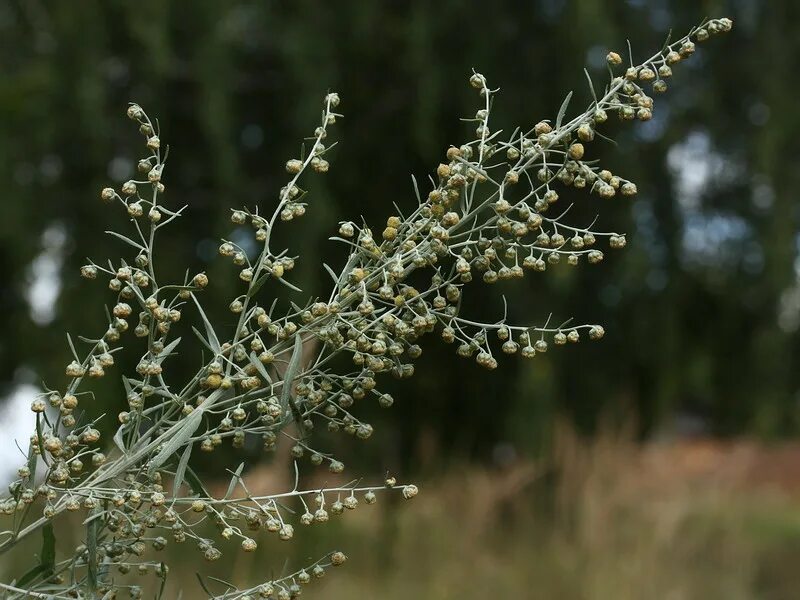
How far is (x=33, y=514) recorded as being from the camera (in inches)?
135

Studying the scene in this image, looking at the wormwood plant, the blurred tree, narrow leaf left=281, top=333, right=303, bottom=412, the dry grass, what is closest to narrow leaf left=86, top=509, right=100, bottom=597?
the wormwood plant

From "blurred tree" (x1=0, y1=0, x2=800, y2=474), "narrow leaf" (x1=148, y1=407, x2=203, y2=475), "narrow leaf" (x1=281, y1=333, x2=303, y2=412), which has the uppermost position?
"blurred tree" (x1=0, y1=0, x2=800, y2=474)

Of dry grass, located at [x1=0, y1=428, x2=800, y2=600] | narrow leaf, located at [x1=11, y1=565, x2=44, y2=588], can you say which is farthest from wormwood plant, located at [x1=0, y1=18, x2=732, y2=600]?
dry grass, located at [x1=0, y1=428, x2=800, y2=600]

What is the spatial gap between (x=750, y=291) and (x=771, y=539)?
8.75ft

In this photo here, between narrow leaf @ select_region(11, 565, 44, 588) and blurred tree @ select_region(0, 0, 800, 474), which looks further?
blurred tree @ select_region(0, 0, 800, 474)

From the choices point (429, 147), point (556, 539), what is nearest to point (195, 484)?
point (429, 147)

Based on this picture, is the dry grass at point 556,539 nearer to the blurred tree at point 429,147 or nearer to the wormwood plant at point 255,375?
the blurred tree at point 429,147

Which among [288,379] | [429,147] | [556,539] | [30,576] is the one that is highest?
[429,147]

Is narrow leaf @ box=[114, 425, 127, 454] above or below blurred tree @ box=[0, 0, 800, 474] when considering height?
below

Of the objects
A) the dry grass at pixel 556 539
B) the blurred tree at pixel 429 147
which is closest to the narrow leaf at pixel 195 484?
the dry grass at pixel 556 539

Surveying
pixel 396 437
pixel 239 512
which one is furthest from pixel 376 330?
pixel 396 437

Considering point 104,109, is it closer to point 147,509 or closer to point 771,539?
point 147,509

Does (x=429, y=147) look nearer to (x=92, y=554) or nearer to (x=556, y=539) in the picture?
(x=556, y=539)

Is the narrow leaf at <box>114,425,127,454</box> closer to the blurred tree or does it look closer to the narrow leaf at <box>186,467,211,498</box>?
the narrow leaf at <box>186,467,211,498</box>
